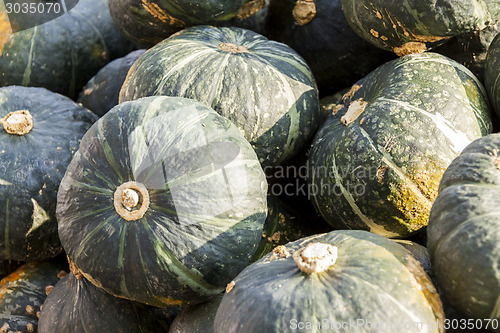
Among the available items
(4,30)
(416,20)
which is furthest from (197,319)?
(4,30)

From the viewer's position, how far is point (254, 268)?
5.53 ft

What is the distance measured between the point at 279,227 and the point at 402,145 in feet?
2.67

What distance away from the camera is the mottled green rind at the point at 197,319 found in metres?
2.01

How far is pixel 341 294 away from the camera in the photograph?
1.47m

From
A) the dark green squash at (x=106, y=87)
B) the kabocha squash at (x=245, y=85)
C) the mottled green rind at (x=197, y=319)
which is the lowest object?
the mottled green rind at (x=197, y=319)

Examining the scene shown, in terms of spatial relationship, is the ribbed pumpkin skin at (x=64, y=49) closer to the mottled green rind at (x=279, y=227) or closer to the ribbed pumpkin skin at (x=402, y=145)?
the mottled green rind at (x=279, y=227)

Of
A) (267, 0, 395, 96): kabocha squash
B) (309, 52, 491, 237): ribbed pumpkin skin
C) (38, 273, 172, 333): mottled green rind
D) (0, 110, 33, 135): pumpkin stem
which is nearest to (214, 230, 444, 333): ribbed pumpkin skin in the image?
(309, 52, 491, 237): ribbed pumpkin skin

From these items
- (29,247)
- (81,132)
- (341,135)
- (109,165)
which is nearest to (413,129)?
(341,135)

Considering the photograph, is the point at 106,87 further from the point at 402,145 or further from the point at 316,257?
the point at 316,257

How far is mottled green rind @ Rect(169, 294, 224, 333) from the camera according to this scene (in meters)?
2.01

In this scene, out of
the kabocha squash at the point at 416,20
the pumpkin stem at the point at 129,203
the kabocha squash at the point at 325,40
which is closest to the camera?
the pumpkin stem at the point at 129,203

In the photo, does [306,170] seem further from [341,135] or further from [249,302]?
[249,302]

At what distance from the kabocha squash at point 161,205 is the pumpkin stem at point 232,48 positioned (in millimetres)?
586

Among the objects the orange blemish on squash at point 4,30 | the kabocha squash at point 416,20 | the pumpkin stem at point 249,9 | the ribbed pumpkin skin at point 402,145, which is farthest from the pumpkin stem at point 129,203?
the orange blemish on squash at point 4,30
